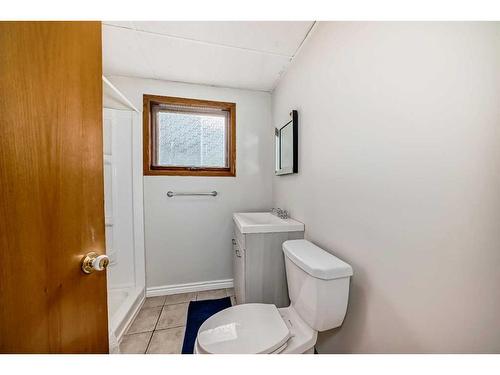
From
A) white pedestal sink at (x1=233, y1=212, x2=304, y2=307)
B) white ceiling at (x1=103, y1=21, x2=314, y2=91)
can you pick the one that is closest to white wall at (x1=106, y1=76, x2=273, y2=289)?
white ceiling at (x1=103, y1=21, x2=314, y2=91)

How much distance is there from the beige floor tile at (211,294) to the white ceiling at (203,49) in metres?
2.11

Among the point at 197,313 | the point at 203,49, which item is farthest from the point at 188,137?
the point at 197,313

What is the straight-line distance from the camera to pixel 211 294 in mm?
1900

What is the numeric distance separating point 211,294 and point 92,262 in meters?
1.60

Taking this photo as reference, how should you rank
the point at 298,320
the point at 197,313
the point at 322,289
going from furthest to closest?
the point at 197,313 < the point at 298,320 < the point at 322,289

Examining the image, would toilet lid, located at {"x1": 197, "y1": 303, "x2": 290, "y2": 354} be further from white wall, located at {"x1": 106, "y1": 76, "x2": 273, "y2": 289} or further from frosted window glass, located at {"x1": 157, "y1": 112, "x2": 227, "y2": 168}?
frosted window glass, located at {"x1": 157, "y1": 112, "x2": 227, "y2": 168}

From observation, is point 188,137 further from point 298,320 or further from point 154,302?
point 298,320

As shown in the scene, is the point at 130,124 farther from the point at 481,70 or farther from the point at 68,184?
the point at 481,70

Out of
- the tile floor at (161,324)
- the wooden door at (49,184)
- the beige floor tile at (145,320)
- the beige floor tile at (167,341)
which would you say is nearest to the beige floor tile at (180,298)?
the tile floor at (161,324)

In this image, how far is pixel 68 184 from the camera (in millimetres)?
493

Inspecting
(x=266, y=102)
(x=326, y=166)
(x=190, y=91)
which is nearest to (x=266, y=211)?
(x=326, y=166)

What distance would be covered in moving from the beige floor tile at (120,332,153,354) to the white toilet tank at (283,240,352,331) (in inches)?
44.7

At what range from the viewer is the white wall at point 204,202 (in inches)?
72.4

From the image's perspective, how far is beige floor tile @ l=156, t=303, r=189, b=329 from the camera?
1502mm
